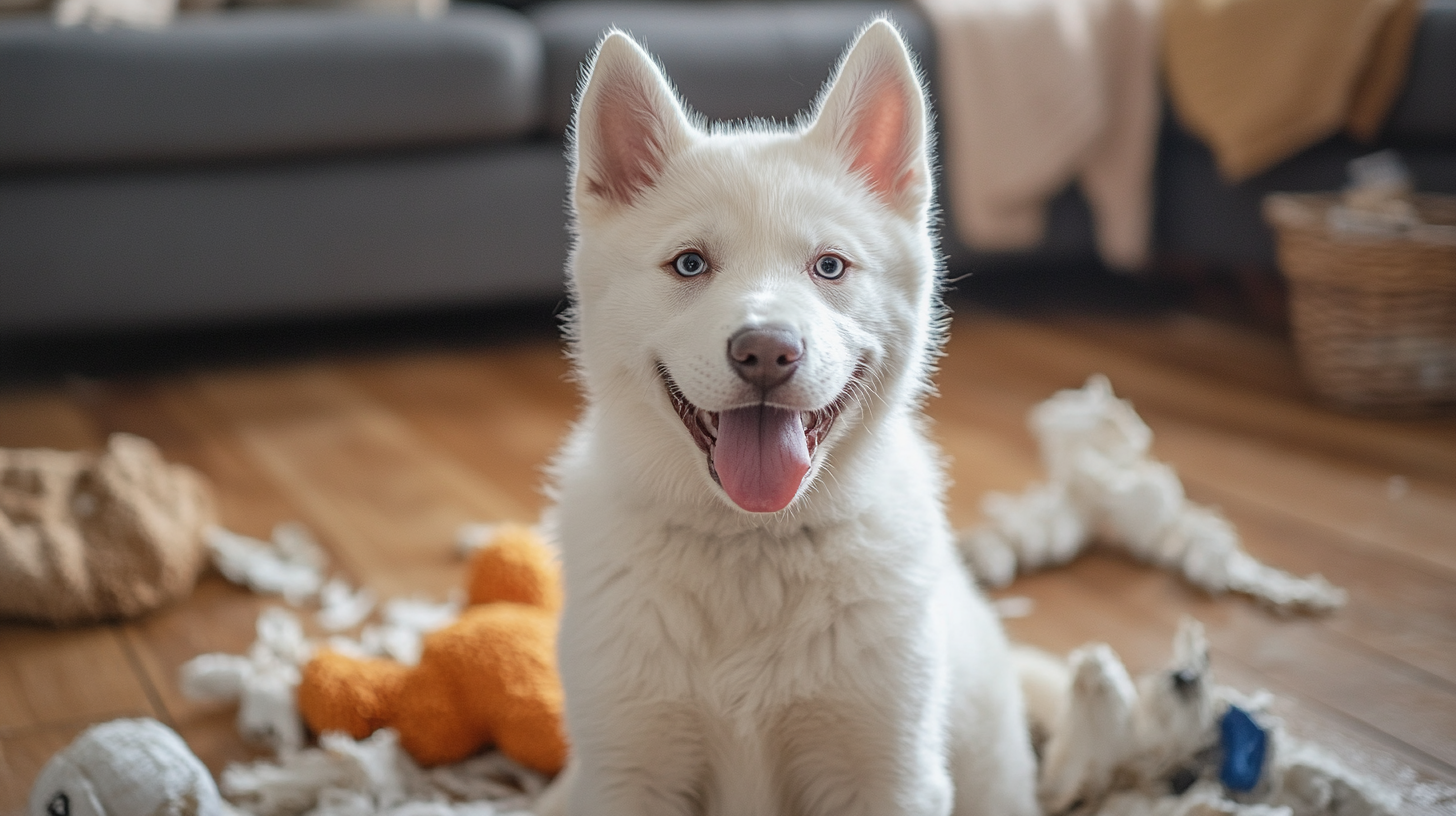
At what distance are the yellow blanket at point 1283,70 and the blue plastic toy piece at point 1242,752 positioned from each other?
225cm

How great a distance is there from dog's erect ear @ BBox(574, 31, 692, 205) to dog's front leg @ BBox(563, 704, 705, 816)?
54 cm

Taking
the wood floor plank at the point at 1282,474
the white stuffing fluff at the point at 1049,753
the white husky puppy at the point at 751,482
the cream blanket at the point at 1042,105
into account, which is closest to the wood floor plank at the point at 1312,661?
the white stuffing fluff at the point at 1049,753

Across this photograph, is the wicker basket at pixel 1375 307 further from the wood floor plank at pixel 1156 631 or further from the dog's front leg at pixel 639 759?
the dog's front leg at pixel 639 759

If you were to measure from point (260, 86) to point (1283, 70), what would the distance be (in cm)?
259

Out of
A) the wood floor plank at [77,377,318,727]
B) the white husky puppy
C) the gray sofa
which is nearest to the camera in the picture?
the white husky puppy

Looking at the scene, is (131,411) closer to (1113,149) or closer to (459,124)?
(459,124)

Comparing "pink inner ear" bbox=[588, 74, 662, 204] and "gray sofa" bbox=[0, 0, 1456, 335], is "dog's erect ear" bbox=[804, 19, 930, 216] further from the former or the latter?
"gray sofa" bbox=[0, 0, 1456, 335]

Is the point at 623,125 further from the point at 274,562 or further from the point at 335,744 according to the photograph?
the point at 274,562

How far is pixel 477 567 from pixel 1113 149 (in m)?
2.54

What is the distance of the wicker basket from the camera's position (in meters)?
2.95

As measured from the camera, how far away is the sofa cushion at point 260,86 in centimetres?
301

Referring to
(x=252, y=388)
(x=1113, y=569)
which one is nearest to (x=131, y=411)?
(x=252, y=388)

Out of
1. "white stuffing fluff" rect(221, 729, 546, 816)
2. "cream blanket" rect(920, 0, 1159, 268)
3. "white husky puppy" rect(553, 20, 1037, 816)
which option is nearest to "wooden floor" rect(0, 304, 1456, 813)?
"white stuffing fluff" rect(221, 729, 546, 816)

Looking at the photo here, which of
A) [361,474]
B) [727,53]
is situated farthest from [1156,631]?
[727,53]
